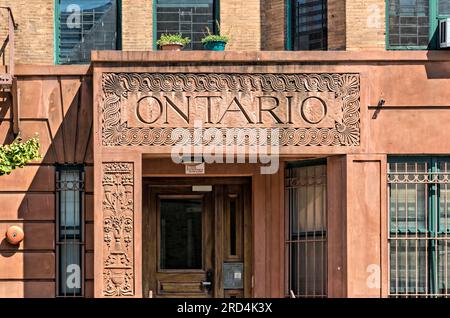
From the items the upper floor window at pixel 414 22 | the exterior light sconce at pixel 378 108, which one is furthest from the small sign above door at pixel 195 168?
the upper floor window at pixel 414 22

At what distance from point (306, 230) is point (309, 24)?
3164 millimetres

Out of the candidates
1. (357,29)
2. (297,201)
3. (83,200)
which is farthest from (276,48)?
(83,200)

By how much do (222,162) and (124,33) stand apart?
2.48 meters

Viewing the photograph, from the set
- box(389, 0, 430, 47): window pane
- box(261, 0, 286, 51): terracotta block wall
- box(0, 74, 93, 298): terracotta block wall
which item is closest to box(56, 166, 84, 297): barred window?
box(0, 74, 93, 298): terracotta block wall

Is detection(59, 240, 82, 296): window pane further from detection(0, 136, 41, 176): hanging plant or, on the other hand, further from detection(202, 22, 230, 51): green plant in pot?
detection(202, 22, 230, 51): green plant in pot

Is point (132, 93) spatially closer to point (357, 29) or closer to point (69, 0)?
point (69, 0)

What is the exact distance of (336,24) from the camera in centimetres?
1631

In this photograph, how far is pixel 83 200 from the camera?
53.7ft

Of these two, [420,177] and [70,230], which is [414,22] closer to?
[420,177]

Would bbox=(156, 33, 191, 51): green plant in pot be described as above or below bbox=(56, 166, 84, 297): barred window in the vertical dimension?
above

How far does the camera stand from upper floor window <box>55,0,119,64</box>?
55.0 feet

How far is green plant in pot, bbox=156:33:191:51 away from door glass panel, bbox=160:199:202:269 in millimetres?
2688

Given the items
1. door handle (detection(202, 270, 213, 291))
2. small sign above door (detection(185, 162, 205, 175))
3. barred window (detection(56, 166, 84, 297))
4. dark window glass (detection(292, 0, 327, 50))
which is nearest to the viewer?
barred window (detection(56, 166, 84, 297))

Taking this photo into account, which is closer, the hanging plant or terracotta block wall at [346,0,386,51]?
the hanging plant
